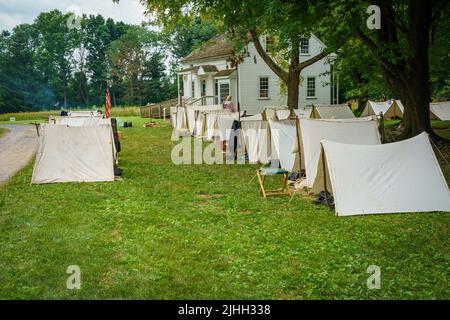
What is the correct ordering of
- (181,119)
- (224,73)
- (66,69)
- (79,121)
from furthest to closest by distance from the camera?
(66,69)
(224,73)
(181,119)
(79,121)

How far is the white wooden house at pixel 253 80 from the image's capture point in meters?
32.6

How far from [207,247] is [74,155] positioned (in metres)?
6.32

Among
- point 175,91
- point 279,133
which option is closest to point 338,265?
point 279,133

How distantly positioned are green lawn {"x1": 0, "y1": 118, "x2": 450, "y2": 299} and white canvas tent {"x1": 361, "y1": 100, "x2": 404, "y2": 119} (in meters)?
19.5

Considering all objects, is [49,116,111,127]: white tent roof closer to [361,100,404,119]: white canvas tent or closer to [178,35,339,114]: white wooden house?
[178,35,339,114]: white wooden house

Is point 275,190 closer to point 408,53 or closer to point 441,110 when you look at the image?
point 408,53

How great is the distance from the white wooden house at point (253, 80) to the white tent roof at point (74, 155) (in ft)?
66.3

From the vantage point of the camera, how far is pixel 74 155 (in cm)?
1170

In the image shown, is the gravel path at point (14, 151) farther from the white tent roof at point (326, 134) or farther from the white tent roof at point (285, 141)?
the white tent roof at point (326, 134)

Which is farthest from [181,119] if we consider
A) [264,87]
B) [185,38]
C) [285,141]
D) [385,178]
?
[185,38]

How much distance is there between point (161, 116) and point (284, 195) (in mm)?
30412

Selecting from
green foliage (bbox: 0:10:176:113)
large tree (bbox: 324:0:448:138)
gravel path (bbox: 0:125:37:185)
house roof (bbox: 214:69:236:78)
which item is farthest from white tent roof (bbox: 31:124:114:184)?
green foliage (bbox: 0:10:176:113)

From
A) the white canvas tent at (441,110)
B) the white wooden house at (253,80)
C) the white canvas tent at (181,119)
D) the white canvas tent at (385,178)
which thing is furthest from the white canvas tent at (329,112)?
the white wooden house at (253,80)

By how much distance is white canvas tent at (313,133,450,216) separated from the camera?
8406mm
